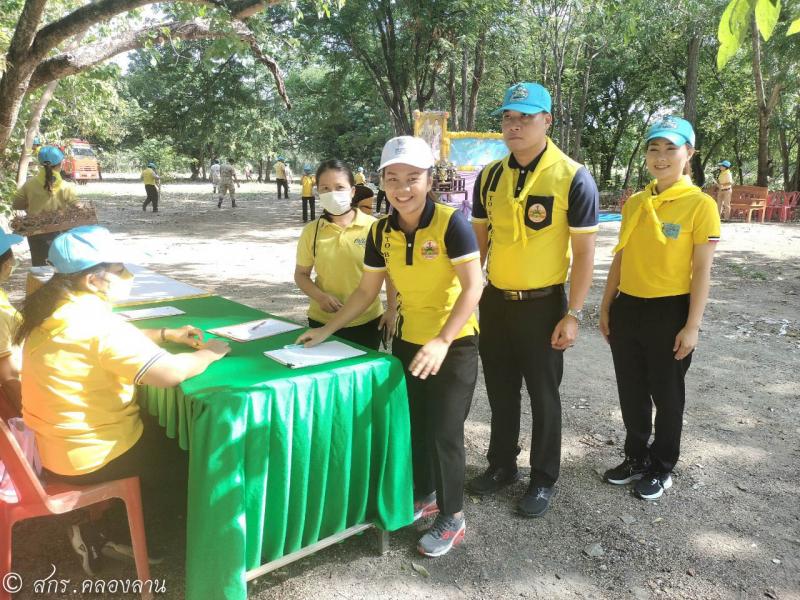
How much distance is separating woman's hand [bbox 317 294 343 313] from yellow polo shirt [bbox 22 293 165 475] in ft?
3.86

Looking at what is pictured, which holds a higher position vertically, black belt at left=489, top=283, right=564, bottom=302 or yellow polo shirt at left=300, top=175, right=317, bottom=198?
yellow polo shirt at left=300, top=175, right=317, bottom=198

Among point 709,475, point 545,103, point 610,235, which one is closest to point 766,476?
point 709,475

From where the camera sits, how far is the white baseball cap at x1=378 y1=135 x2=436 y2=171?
7.51 ft

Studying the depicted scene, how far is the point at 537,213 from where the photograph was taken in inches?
103

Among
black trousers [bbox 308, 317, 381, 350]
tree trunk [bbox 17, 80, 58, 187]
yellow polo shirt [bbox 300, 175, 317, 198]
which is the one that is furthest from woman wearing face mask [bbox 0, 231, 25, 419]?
yellow polo shirt [bbox 300, 175, 317, 198]

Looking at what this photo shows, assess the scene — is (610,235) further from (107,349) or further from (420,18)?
(107,349)

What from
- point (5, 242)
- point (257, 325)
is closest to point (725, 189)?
point (257, 325)

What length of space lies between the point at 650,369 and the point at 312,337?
1.74 meters

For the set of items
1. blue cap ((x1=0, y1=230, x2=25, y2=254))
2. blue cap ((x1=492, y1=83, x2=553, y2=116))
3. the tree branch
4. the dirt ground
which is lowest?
the dirt ground

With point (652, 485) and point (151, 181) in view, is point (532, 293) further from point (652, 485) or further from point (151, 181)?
point (151, 181)

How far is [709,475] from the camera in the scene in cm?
336

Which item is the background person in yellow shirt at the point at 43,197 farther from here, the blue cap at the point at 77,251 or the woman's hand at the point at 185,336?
the blue cap at the point at 77,251

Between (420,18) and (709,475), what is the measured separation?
40.2ft

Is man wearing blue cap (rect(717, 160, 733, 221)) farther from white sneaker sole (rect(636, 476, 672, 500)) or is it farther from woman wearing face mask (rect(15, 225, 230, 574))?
woman wearing face mask (rect(15, 225, 230, 574))
